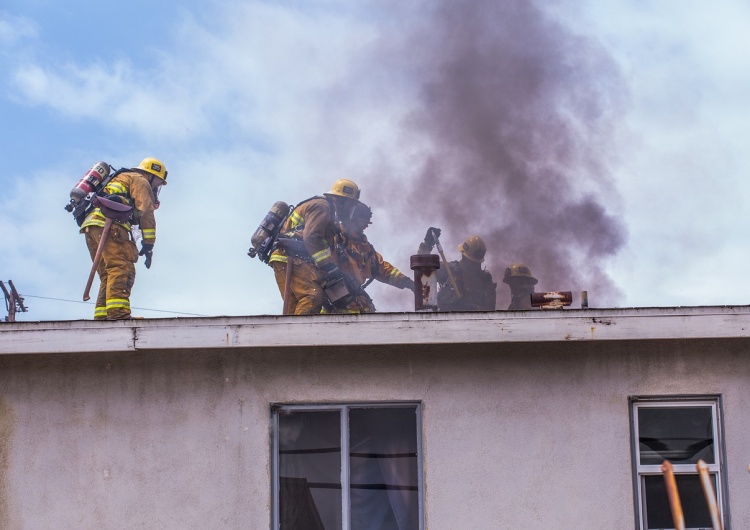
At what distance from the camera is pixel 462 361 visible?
6.80m

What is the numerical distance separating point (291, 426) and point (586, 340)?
6.01 ft

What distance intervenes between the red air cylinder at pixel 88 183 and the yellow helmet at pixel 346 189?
8.51 feet

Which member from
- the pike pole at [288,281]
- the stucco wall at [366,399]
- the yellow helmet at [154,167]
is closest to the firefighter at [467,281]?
the pike pole at [288,281]

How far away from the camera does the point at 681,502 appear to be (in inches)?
261

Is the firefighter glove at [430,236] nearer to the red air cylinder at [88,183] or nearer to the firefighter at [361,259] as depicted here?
the firefighter at [361,259]

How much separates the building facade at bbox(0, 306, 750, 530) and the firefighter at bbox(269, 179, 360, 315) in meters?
4.11

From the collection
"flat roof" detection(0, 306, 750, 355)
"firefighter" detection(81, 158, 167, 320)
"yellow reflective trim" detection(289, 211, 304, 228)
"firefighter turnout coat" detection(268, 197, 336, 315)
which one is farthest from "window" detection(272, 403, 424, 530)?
"yellow reflective trim" detection(289, 211, 304, 228)

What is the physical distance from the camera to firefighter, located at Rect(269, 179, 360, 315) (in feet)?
35.9

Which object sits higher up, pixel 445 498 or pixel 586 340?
pixel 586 340

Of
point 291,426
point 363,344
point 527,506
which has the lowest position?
point 527,506

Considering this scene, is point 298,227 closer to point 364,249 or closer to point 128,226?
point 364,249

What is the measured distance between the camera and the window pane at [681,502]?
6621 millimetres

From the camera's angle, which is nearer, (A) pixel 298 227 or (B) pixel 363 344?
(B) pixel 363 344

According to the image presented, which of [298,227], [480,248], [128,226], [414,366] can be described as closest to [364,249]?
[298,227]
